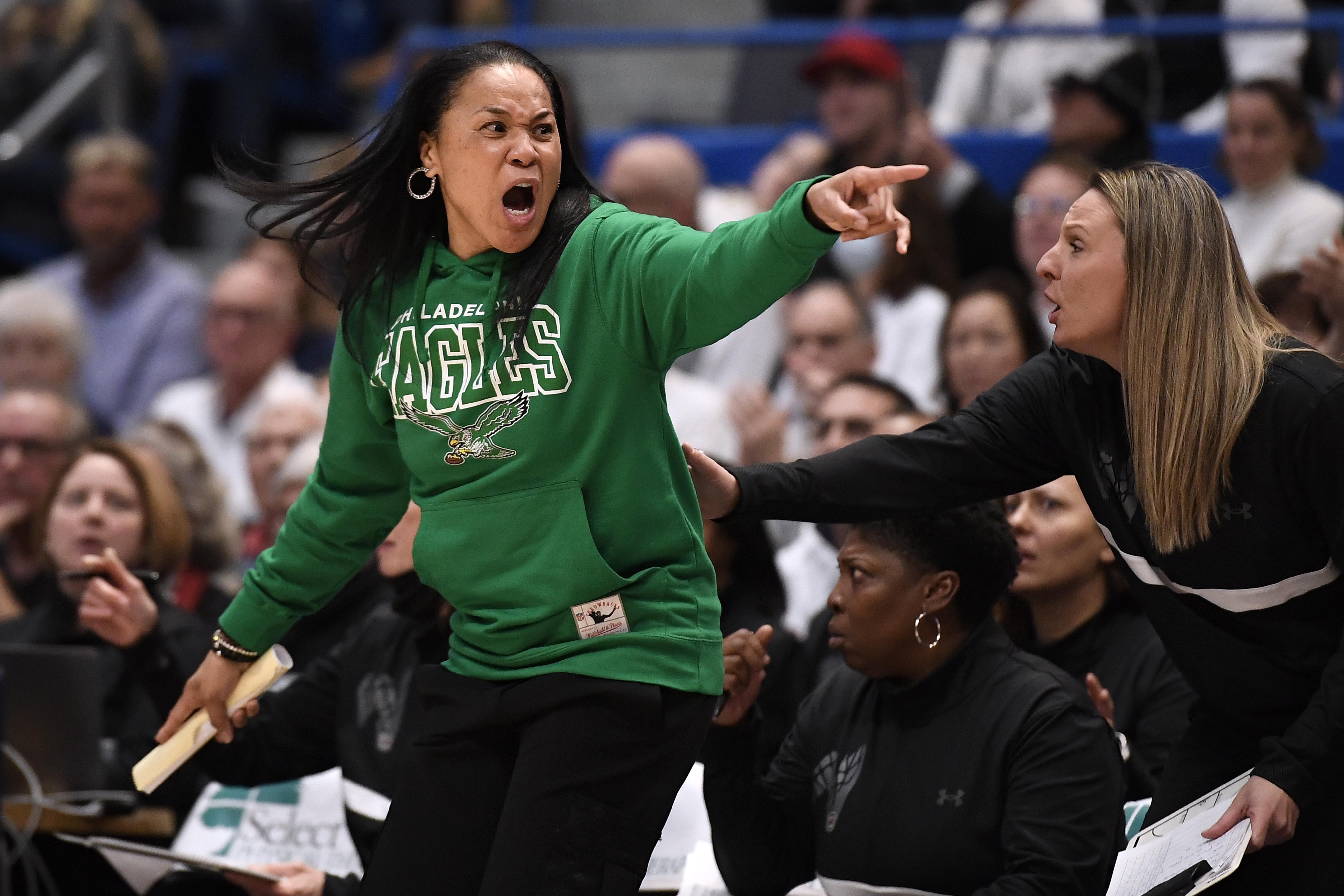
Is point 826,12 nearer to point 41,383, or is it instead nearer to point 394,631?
point 41,383

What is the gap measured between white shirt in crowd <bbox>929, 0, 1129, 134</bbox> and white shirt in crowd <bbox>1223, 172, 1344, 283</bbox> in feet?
4.18

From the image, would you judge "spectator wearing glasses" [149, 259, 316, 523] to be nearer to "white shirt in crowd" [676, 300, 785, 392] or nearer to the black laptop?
"white shirt in crowd" [676, 300, 785, 392]

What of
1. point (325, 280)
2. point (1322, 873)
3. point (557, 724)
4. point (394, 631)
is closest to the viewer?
point (557, 724)

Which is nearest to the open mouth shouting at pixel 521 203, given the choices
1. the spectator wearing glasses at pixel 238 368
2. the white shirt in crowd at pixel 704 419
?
the white shirt in crowd at pixel 704 419

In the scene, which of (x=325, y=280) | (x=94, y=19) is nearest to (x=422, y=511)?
(x=325, y=280)

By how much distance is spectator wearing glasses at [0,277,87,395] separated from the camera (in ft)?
20.5

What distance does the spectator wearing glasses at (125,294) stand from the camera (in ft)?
22.2

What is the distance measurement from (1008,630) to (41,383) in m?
3.96

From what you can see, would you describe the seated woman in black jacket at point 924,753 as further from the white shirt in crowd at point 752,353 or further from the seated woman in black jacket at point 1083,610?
the white shirt in crowd at point 752,353

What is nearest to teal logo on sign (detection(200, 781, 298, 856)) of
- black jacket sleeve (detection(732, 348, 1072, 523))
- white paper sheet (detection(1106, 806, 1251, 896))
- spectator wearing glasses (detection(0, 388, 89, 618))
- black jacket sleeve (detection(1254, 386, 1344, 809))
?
spectator wearing glasses (detection(0, 388, 89, 618))

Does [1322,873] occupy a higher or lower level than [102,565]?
lower

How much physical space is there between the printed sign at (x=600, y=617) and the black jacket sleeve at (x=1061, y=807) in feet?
2.58

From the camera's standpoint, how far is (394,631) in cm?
365

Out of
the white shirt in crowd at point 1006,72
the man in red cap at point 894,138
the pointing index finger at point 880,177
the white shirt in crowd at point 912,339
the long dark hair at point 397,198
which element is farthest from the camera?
the white shirt in crowd at point 1006,72
